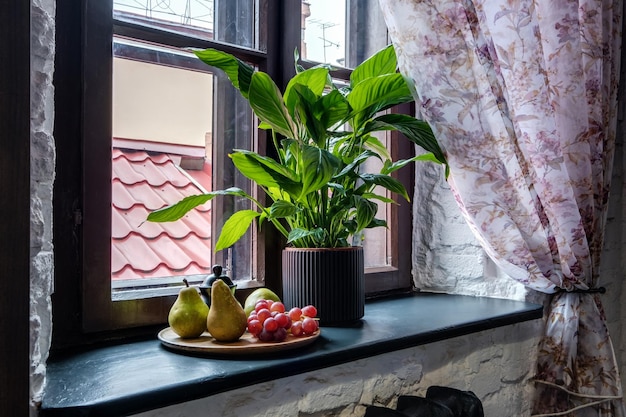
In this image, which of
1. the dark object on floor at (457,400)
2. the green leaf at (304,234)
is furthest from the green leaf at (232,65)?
the dark object on floor at (457,400)

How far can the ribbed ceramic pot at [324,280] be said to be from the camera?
1386 mm

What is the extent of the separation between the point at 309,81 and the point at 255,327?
588mm

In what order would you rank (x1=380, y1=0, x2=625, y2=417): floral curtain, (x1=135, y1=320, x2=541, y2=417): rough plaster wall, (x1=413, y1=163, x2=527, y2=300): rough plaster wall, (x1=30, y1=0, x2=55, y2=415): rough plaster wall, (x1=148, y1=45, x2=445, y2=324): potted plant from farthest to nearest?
(x1=413, y1=163, x2=527, y2=300): rough plaster wall → (x1=380, y1=0, x2=625, y2=417): floral curtain → (x1=148, y1=45, x2=445, y2=324): potted plant → (x1=135, y1=320, x2=541, y2=417): rough plaster wall → (x1=30, y1=0, x2=55, y2=415): rough plaster wall

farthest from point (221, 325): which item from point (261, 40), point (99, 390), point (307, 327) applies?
point (261, 40)

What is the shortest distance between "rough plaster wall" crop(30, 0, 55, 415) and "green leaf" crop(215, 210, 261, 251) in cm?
53

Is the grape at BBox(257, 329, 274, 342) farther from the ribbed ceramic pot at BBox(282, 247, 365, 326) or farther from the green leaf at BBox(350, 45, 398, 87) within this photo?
the green leaf at BBox(350, 45, 398, 87)

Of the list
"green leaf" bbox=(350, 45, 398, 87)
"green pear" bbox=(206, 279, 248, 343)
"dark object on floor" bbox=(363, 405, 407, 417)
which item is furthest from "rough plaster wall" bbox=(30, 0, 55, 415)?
"green leaf" bbox=(350, 45, 398, 87)

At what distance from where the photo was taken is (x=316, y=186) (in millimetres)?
1240

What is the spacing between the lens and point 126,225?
139 centimetres

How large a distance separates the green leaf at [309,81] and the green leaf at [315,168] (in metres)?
0.15

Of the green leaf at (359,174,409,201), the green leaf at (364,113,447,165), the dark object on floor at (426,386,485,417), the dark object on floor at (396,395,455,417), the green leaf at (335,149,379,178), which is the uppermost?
the green leaf at (364,113,447,165)

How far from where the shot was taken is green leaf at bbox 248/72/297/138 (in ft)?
4.21

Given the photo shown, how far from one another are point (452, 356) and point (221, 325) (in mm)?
716
